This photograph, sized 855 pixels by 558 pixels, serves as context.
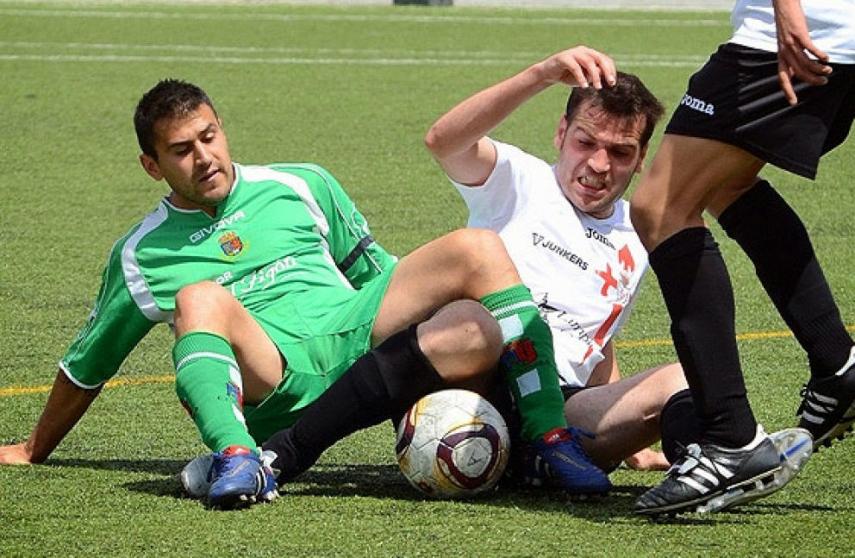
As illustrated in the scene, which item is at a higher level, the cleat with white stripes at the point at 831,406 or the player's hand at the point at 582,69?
the player's hand at the point at 582,69

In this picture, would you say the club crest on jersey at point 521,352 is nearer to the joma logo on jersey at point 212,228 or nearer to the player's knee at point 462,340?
the player's knee at point 462,340

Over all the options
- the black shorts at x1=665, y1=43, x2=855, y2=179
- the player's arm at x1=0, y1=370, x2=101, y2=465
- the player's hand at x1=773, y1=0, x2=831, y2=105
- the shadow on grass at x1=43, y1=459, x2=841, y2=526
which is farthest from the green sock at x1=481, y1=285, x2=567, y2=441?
the player's arm at x1=0, y1=370, x2=101, y2=465

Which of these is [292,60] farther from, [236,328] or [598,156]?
[236,328]

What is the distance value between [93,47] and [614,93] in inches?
425

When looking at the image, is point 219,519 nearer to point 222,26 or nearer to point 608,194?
point 608,194

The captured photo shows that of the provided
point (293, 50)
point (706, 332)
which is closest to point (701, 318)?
point (706, 332)

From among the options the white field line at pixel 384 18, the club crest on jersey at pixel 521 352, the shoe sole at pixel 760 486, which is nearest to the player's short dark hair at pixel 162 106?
the club crest on jersey at pixel 521 352

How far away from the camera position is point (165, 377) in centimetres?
595

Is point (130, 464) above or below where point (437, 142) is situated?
below

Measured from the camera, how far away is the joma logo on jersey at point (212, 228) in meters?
4.76

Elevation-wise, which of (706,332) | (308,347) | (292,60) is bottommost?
(292,60)

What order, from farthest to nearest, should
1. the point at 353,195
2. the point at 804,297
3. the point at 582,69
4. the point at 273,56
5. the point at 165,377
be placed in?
the point at 273,56 < the point at 353,195 < the point at 165,377 < the point at 804,297 < the point at 582,69

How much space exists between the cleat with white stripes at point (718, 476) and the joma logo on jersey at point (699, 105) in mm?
698

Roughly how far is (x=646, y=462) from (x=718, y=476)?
89cm
